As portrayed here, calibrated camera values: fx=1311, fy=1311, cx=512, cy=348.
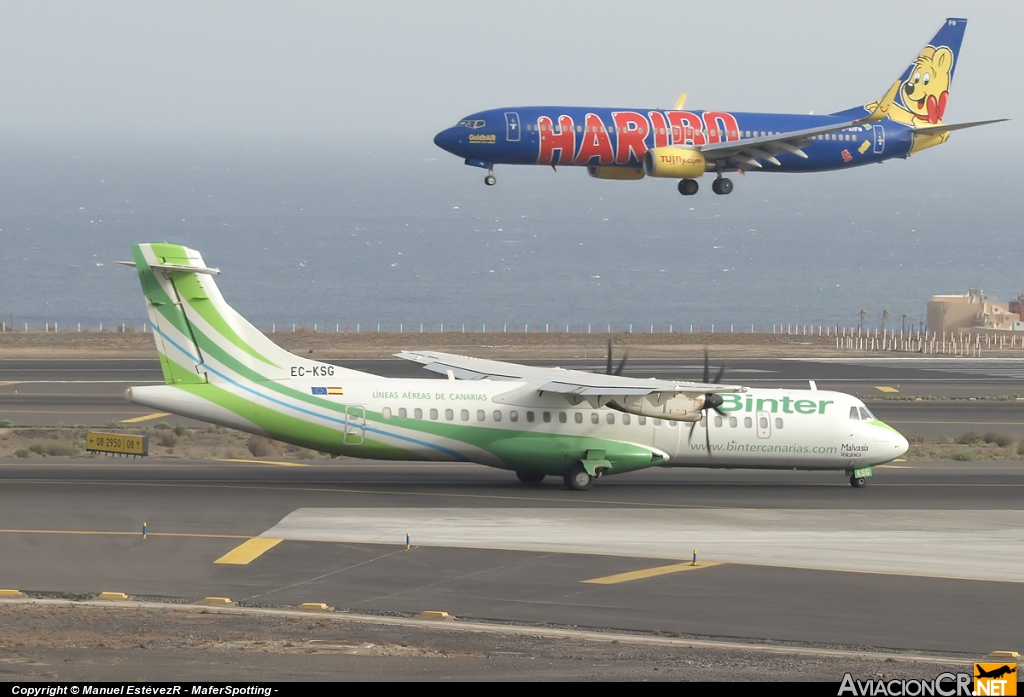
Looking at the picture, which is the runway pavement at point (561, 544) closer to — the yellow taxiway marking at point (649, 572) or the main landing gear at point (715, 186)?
the yellow taxiway marking at point (649, 572)

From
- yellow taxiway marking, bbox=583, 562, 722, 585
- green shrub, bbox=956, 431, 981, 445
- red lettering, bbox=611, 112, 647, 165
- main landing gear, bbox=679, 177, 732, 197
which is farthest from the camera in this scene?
main landing gear, bbox=679, 177, 732, 197

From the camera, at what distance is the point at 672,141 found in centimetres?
5791

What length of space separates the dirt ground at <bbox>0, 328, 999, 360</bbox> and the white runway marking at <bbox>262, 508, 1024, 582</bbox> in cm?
3854

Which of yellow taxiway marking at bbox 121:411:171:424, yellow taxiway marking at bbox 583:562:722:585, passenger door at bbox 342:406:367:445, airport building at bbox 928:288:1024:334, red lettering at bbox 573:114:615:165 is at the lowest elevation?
yellow taxiway marking at bbox 583:562:722:585

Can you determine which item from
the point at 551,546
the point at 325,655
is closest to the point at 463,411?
the point at 551,546

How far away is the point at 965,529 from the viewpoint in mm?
30297

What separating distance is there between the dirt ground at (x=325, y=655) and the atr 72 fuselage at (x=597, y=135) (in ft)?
121

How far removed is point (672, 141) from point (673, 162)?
5.06 ft

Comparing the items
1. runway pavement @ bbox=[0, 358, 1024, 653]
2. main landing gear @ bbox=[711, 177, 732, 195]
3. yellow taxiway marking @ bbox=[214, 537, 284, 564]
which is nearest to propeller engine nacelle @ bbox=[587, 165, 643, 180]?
main landing gear @ bbox=[711, 177, 732, 195]

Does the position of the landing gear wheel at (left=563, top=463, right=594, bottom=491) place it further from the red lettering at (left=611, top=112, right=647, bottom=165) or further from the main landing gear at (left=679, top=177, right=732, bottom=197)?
the main landing gear at (left=679, top=177, right=732, bottom=197)

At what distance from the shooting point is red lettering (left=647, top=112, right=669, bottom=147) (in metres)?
57.5

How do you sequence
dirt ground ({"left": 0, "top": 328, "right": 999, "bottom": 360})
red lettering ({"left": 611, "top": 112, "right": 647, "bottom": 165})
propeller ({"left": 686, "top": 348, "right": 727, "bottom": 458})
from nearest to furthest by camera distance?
propeller ({"left": 686, "top": 348, "right": 727, "bottom": 458}) → red lettering ({"left": 611, "top": 112, "right": 647, "bottom": 165}) → dirt ground ({"left": 0, "top": 328, "right": 999, "bottom": 360})

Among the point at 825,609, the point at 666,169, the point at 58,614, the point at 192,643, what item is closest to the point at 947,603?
the point at 825,609

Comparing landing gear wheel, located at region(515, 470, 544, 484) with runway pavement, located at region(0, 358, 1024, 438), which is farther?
runway pavement, located at region(0, 358, 1024, 438)
